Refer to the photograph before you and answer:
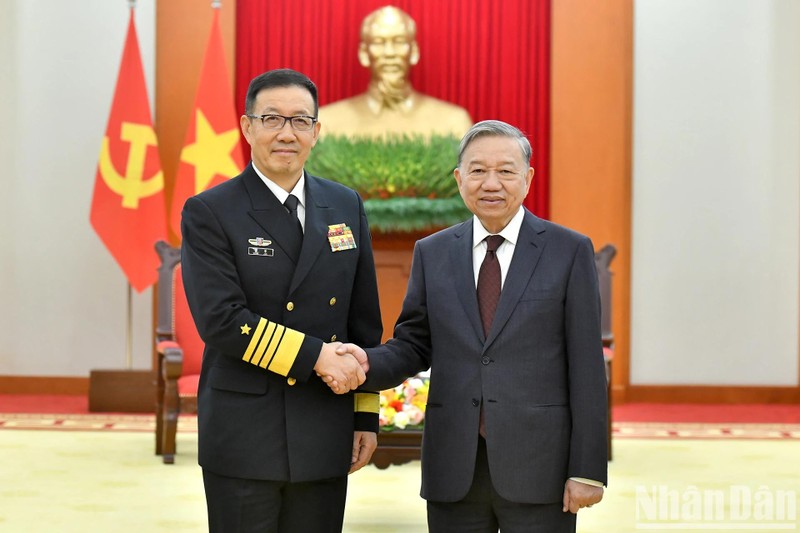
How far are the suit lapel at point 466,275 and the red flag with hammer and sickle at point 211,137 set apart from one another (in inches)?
174

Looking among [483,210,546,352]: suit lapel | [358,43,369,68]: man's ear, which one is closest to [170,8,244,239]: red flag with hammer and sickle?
[358,43,369,68]: man's ear

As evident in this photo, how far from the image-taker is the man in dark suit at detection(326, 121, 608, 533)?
231cm

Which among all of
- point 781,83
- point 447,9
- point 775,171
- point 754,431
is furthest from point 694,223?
point 447,9

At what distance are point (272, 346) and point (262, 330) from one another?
4cm

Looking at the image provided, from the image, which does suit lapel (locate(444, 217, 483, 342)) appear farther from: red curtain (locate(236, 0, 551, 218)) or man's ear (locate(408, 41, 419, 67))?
red curtain (locate(236, 0, 551, 218))

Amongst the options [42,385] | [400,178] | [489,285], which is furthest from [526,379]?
[42,385]

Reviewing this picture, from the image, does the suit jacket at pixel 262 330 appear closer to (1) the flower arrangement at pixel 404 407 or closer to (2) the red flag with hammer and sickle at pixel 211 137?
(1) the flower arrangement at pixel 404 407

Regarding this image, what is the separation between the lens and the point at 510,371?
2.33 meters

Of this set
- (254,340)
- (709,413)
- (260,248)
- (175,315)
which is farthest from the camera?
(709,413)

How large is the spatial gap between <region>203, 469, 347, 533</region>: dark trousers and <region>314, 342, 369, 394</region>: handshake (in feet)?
0.77

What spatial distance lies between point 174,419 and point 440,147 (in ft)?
8.06

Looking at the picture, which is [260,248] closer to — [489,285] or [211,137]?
[489,285]

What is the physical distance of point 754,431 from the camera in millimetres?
6367

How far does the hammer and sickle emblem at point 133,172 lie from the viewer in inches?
267
